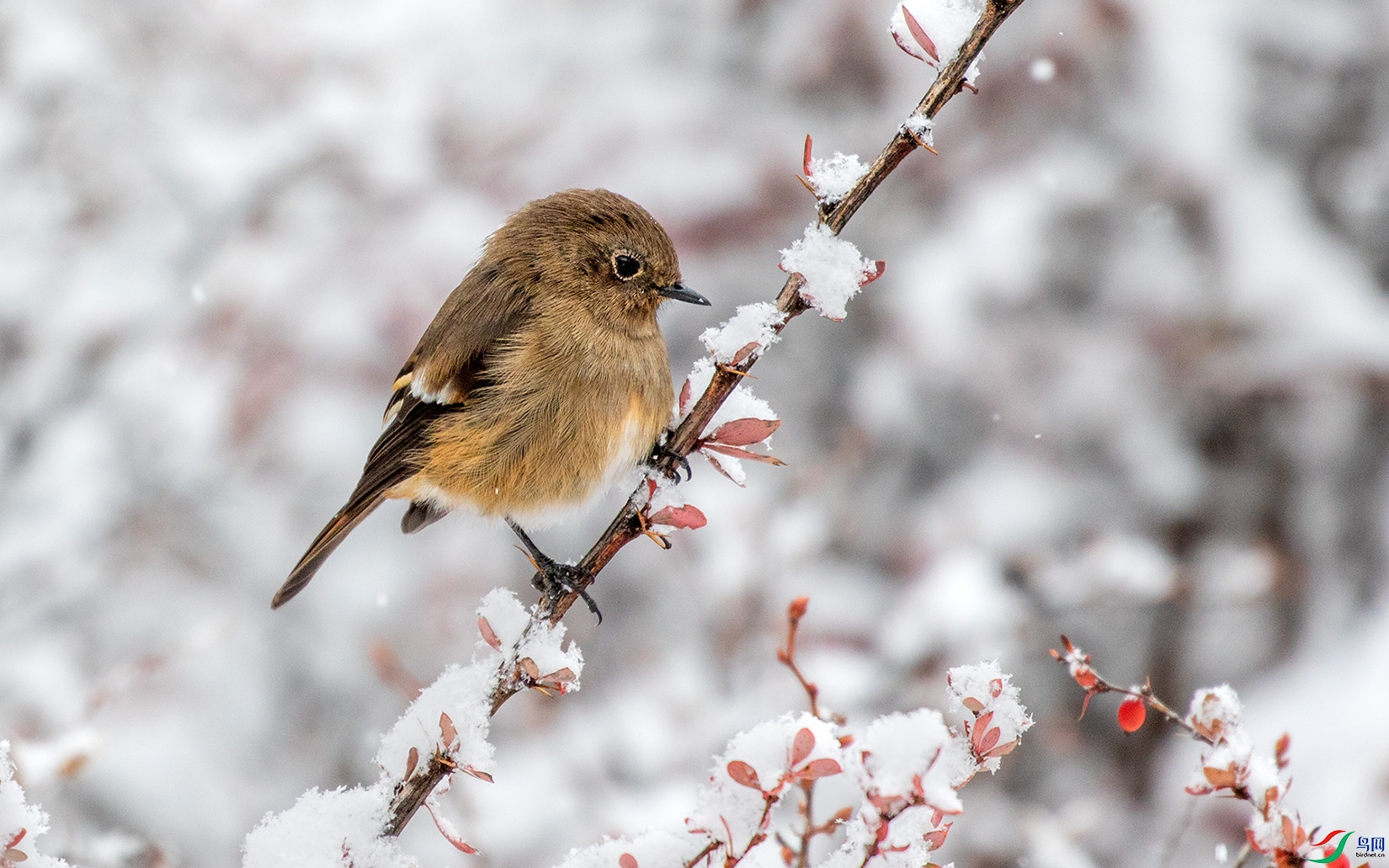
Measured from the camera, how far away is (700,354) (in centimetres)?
505

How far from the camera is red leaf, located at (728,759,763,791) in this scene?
128 cm

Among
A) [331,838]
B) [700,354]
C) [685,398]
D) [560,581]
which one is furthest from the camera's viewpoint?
[700,354]

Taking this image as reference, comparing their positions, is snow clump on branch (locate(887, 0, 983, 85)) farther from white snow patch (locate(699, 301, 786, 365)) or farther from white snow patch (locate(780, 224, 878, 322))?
white snow patch (locate(699, 301, 786, 365))

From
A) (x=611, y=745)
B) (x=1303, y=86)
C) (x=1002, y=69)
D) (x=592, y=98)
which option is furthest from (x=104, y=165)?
(x=1303, y=86)

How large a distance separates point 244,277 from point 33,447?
46.1 inches

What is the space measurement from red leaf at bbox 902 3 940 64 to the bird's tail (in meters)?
2.11

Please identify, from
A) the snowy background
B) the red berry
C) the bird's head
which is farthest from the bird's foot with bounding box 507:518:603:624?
the snowy background

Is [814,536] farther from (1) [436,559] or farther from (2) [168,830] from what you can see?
(2) [168,830]

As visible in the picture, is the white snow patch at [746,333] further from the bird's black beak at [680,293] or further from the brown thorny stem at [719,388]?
the bird's black beak at [680,293]

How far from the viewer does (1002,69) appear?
4.83 meters

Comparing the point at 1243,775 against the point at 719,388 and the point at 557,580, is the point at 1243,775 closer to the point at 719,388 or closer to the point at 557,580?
the point at 719,388

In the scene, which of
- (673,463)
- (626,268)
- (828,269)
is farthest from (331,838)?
(626,268)

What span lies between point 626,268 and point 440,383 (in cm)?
65

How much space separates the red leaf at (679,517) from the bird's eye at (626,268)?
128 centimetres
